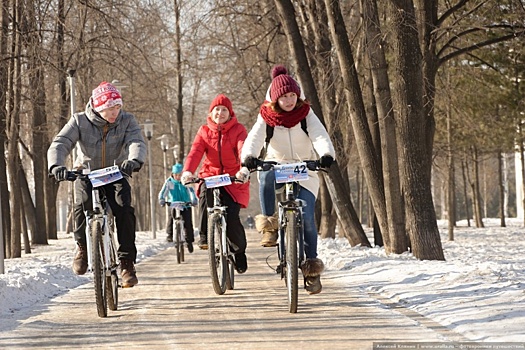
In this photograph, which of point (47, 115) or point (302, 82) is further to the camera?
point (47, 115)

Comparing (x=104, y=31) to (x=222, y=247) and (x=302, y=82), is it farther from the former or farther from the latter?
(x=222, y=247)

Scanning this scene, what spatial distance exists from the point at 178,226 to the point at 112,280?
8540 millimetres

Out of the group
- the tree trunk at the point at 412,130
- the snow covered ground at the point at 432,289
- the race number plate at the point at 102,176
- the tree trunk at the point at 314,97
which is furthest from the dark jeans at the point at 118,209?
the tree trunk at the point at 314,97

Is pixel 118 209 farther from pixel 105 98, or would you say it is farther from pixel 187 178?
pixel 187 178

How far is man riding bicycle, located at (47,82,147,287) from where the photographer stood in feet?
29.0

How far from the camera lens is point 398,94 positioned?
14359 millimetres

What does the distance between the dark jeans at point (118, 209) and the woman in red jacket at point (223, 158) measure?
1522mm

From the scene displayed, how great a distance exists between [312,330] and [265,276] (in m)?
5.35

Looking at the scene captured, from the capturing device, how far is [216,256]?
32.8 feet

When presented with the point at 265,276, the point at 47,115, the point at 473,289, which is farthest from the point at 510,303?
the point at 47,115

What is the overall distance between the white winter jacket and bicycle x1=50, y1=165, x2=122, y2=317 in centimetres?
129

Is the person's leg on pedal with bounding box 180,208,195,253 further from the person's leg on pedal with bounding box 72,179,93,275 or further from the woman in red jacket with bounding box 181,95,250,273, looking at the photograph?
the person's leg on pedal with bounding box 72,179,93,275

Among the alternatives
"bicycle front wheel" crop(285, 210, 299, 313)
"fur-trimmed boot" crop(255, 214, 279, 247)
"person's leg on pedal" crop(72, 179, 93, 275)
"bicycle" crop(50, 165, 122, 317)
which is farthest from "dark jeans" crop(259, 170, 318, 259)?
"person's leg on pedal" crop(72, 179, 93, 275)

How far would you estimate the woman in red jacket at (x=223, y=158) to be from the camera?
34.4 feet
